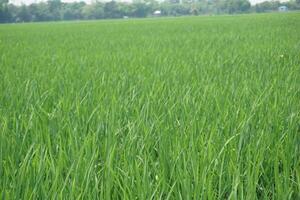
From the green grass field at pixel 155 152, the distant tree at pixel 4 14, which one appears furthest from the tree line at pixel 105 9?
the green grass field at pixel 155 152

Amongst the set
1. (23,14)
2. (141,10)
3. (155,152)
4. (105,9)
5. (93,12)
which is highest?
(155,152)

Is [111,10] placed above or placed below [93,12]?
above

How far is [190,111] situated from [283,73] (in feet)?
4.96

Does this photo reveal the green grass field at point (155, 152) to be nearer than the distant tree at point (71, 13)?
Yes

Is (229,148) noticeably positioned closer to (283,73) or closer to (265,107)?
(265,107)

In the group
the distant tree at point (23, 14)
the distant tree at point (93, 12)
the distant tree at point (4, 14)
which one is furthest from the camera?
the distant tree at point (93, 12)

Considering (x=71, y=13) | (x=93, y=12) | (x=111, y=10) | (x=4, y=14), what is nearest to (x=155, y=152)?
(x=4, y=14)

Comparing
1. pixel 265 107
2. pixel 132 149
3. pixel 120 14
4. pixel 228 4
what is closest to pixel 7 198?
pixel 132 149

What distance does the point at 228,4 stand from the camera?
288 feet

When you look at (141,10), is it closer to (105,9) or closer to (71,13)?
(105,9)

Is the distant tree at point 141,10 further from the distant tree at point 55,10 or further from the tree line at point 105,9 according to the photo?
the distant tree at point 55,10

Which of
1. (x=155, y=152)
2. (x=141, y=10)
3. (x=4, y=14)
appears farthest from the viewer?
(x=141, y=10)

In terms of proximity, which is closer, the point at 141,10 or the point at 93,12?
the point at 93,12

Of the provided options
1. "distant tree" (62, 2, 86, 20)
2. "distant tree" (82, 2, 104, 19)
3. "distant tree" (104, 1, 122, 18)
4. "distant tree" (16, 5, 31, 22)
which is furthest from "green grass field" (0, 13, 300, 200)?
"distant tree" (62, 2, 86, 20)
